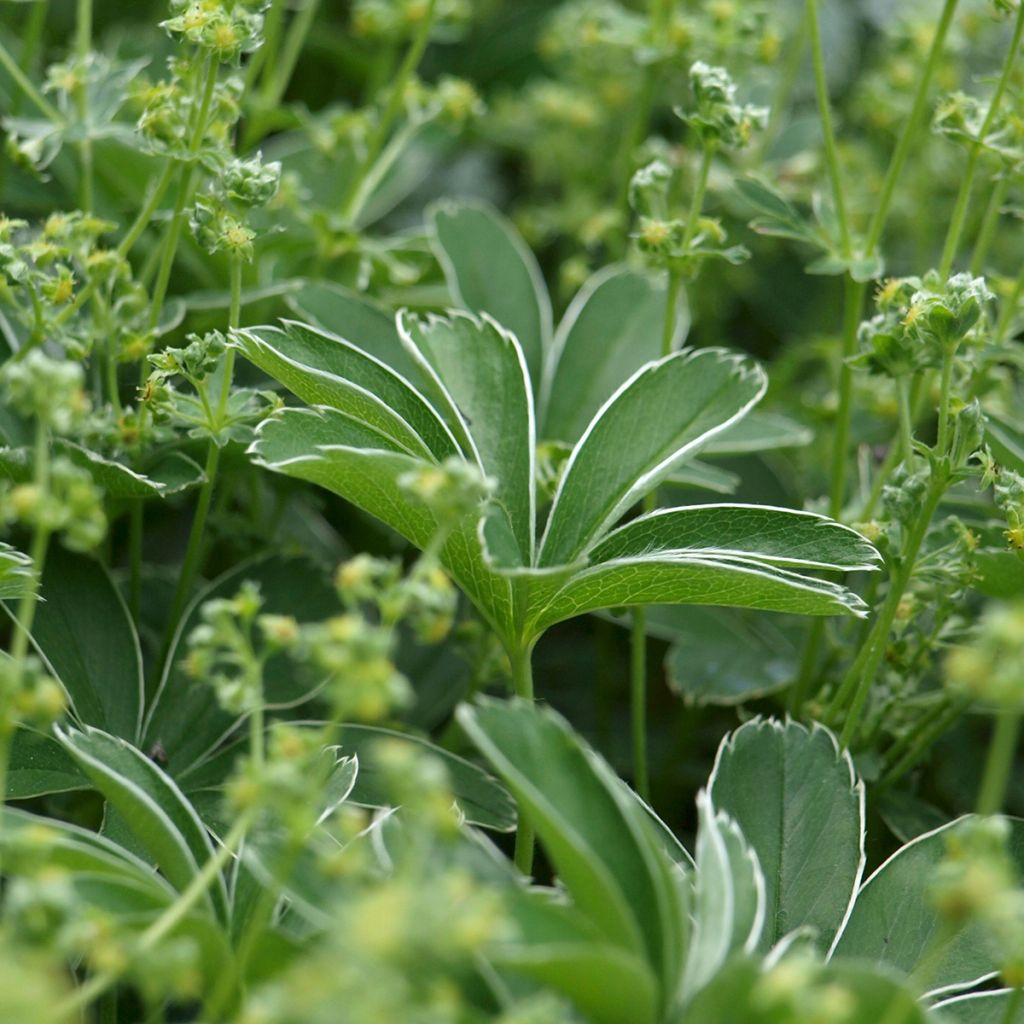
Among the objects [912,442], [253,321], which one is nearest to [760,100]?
[253,321]

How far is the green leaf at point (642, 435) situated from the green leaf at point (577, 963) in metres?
0.32

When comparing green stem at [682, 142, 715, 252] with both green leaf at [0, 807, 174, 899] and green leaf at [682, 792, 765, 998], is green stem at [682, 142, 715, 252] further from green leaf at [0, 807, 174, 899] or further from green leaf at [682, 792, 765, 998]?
green leaf at [0, 807, 174, 899]

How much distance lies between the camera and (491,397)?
95cm

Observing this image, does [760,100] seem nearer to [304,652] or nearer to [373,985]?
[304,652]

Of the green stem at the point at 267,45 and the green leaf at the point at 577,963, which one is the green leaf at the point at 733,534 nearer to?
the green leaf at the point at 577,963

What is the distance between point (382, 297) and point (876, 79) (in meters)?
0.67

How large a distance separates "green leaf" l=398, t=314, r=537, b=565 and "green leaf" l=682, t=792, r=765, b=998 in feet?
0.85

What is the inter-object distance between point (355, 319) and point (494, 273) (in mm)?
176

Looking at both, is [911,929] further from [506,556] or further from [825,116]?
[825,116]

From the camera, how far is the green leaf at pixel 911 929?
0.80 metres

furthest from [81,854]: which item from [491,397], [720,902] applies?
[491,397]

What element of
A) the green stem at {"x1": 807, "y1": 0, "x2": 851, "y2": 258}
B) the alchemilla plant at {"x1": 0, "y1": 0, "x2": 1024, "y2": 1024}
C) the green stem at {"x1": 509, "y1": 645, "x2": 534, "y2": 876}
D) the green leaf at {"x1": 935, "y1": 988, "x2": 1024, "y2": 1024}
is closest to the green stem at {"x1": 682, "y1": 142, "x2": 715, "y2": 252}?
the alchemilla plant at {"x1": 0, "y1": 0, "x2": 1024, "y2": 1024}

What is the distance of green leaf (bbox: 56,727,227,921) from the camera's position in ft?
2.24

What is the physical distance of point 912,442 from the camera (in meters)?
0.83
